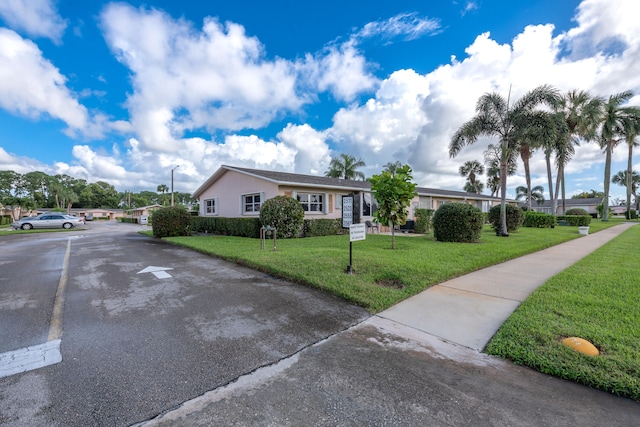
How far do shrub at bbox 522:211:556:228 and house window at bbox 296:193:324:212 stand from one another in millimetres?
16292

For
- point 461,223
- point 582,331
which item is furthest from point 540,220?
point 582,331

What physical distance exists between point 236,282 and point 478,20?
1163cm

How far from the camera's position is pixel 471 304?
14.7ft

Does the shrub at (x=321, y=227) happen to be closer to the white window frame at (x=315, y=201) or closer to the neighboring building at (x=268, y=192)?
the neighboring building at (x=268, y=192)

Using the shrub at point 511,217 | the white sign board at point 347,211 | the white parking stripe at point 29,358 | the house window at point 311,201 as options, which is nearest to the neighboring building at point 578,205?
the shrub at point 511,217

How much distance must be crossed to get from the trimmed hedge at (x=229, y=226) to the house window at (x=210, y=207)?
1.51m

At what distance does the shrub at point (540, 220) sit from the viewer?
791 inches

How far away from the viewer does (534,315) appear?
3828 millimetres

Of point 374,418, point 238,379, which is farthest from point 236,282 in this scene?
point 374,418

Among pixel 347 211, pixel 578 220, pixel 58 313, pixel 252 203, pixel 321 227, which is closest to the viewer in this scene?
pixel 58 313

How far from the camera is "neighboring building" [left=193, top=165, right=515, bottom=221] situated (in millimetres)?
15078

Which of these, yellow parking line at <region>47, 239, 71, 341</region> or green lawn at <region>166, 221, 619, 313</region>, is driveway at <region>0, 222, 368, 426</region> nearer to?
yellow parking line at <region>47, 239, 71, 341</region>

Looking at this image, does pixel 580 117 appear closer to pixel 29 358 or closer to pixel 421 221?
pixel 421 221

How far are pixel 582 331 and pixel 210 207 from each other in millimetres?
21712
